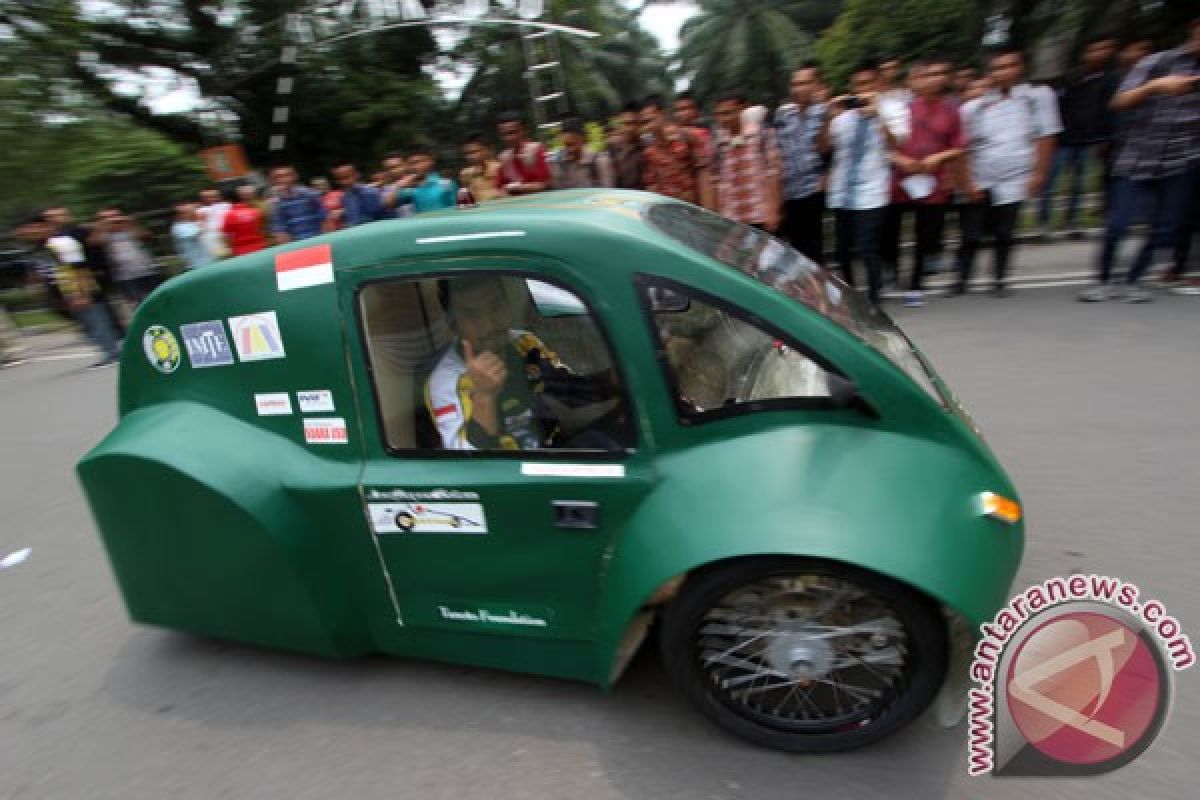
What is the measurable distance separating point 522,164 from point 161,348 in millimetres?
5870

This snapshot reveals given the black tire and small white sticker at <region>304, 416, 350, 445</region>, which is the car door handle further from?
small white sticker at <region>304, 416, 350, 445</region>

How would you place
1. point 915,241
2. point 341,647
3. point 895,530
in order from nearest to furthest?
point 895,530
point 341,647
point 915,241

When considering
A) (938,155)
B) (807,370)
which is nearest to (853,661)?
(807,370)

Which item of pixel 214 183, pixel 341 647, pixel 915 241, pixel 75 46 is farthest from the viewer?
pixel 75 46

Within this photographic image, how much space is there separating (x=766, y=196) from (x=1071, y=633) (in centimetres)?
532

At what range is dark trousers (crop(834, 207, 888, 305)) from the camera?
20.5 ft

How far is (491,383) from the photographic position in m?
2.45

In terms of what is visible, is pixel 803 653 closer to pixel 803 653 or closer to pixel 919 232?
pixel 803 653

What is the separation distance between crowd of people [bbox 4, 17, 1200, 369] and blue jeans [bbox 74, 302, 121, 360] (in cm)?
18

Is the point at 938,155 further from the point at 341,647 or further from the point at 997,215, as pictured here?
the point at 341,647

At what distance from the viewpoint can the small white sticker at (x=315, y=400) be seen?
97.0 inches

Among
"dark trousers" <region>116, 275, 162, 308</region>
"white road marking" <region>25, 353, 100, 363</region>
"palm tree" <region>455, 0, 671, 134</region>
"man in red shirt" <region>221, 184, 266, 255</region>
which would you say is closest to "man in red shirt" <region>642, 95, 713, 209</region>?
"man in red shirt" <region>221, 184, 266, 255</region>

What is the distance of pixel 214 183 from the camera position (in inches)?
587

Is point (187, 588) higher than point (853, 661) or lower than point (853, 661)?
higher
